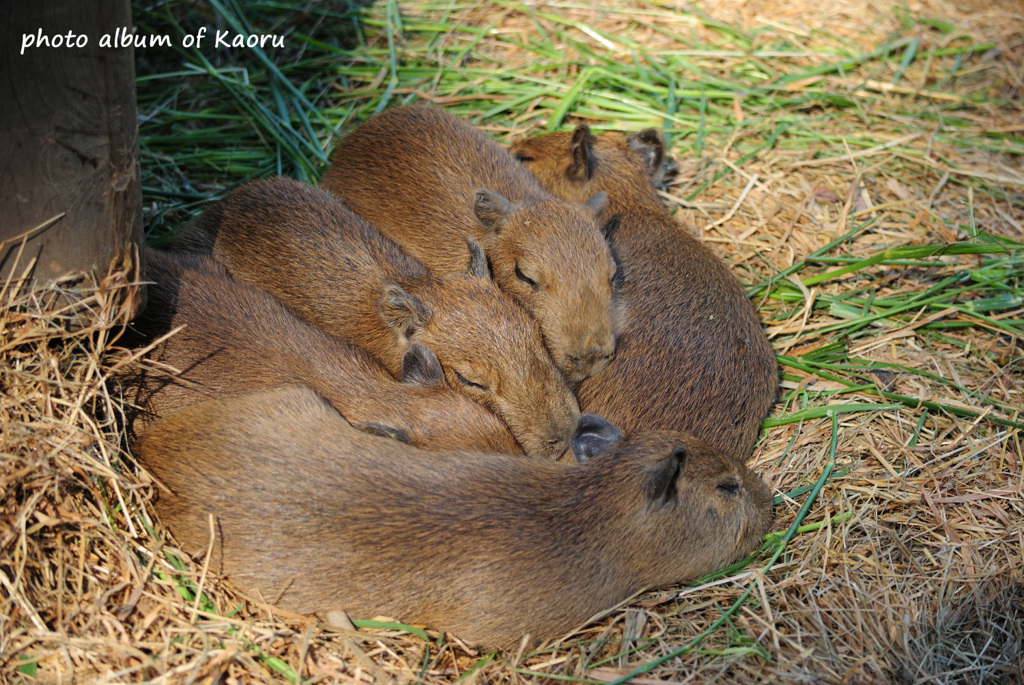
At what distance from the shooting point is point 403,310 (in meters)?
4.21

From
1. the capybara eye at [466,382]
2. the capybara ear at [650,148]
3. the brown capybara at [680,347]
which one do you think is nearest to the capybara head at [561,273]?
the brown capybara at [680,347]

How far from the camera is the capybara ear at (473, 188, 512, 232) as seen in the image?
15.2 feet

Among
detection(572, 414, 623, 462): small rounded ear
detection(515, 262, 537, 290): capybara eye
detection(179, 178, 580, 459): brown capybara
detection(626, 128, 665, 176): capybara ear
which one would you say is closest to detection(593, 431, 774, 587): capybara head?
detection(572, 414, 623, 462): small rounded ear

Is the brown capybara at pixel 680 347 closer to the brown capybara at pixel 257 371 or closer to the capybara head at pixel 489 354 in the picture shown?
the capybara head at pixel 489 354

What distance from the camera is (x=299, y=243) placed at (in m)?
4.63

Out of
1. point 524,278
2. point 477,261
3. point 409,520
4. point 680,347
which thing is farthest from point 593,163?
point 409,520

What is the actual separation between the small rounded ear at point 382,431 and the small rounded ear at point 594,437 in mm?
811

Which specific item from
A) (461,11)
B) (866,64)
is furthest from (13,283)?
(866,64)

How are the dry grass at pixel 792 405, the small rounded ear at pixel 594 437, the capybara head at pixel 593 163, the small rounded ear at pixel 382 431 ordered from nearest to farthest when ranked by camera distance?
1. the dry grass at pixel 792 405
2. the small rounded ear at pixel 382 431
3. the small rounded ear at pixel 594 437
4. the capybara head at pixel 593 163

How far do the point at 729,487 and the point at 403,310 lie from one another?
1.81 metres

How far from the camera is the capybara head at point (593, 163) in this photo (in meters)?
5.31

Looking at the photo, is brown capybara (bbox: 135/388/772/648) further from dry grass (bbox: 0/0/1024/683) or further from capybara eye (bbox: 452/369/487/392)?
capybara eye (bbox: 452/369/487/392)

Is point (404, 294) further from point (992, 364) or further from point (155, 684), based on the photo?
point (992, 364)

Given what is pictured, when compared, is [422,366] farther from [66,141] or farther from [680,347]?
[66,141]
